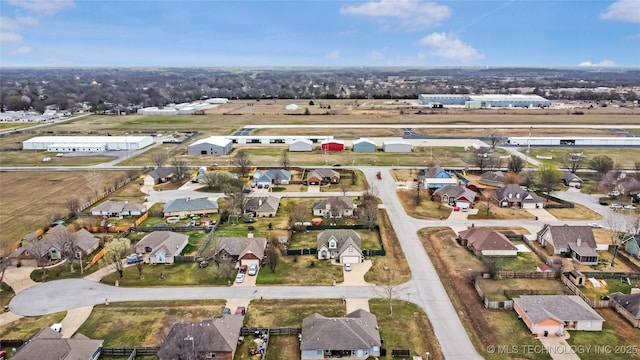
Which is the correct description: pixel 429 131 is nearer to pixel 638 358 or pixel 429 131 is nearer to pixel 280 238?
pixel 280 238

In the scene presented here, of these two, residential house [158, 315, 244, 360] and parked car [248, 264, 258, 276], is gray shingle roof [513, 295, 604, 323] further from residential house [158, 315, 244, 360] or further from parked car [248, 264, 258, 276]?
parked car [248, 264, 258, 276]

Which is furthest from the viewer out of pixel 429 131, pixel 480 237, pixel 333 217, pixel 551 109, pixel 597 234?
pixel 551 109

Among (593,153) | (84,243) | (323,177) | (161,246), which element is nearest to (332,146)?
(323,177)

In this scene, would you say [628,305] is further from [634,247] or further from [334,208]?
[334,208]

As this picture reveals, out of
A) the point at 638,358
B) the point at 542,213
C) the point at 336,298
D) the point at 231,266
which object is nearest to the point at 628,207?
the point at 542,213

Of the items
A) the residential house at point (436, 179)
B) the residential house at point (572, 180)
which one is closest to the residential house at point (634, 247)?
the residential house at point (572, 180)
